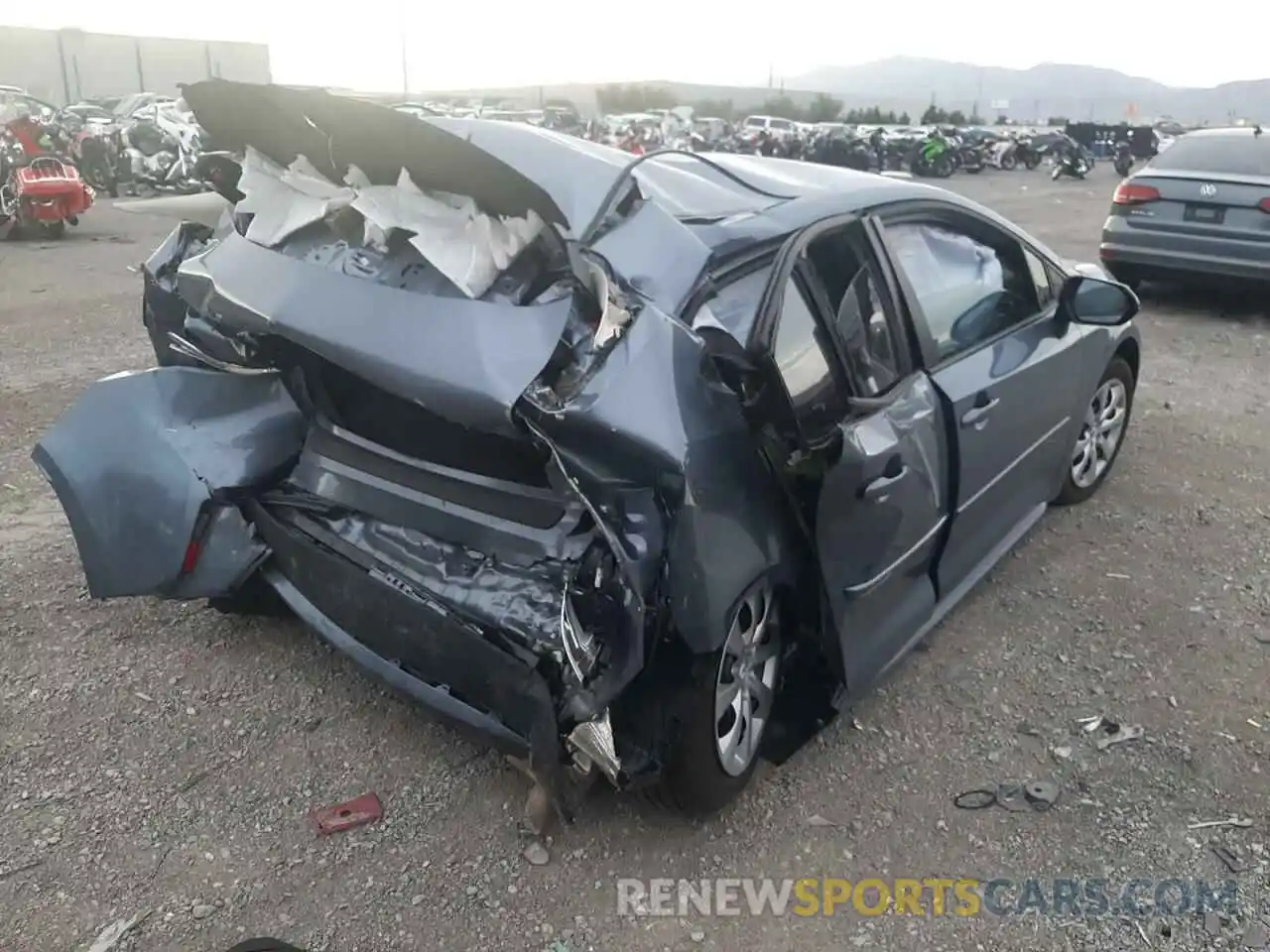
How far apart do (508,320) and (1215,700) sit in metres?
2.70

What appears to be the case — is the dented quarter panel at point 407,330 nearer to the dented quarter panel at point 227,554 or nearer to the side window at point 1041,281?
the dented quarter panel at point 227,554

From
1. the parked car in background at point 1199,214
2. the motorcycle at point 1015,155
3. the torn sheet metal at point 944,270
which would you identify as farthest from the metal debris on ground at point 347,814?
the motorcycle at point 1015,155

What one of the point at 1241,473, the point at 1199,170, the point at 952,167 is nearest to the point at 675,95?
the point at 952,167

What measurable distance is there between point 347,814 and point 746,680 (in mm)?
1150

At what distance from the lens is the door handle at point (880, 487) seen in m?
2.74

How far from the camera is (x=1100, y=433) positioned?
4.85 metres

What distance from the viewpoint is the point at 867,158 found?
2747cm

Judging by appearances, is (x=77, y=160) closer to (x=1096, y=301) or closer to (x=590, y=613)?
(x=1096, y=301)

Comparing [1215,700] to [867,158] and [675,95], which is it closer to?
[867,158]

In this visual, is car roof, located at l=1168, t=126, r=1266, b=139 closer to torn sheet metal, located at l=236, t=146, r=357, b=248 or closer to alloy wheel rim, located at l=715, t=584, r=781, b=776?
alloy wheel rim, located at l=715, t=584, r=781, b=776

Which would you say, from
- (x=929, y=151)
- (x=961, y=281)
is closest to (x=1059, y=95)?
(x=929, y=151)

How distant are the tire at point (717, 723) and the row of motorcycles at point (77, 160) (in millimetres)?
6697

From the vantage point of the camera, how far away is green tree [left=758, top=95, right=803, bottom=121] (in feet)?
188

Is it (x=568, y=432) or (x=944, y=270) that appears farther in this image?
(x=944, y=270)
